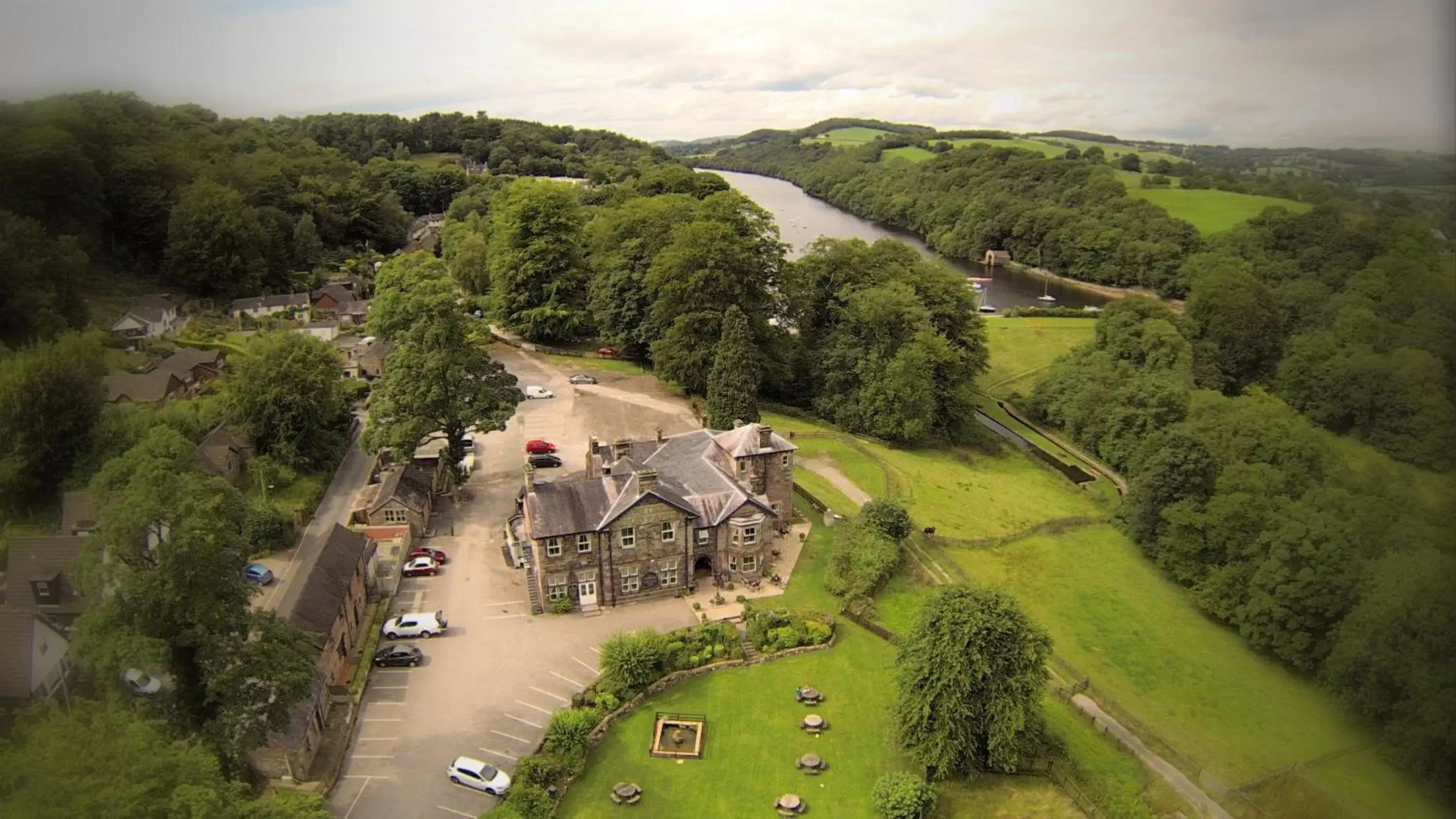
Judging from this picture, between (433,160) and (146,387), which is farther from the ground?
(433,160)

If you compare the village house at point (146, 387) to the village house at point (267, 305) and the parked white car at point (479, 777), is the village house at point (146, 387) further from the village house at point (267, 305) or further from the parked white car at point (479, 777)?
the parked white car at point (479, 777)

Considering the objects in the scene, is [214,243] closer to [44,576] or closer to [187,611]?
[44,576]

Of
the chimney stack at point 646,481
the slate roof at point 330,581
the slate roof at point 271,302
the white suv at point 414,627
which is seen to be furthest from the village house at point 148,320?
the chimney stack at point 646,481

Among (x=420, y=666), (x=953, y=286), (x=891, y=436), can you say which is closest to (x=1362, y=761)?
(x=420, y=666)

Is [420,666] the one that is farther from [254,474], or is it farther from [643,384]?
[643,384]

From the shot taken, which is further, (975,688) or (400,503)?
(400,503)

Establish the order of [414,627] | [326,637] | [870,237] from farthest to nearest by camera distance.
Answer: [870,237] → [414,627] → [326,637]

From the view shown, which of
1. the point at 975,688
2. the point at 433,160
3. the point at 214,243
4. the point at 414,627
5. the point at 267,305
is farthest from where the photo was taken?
the point at 433,160

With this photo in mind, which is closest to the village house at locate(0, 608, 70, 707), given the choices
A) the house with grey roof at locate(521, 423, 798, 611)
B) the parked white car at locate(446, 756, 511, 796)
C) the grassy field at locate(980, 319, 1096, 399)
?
the parked white car at locate(446, 756, 511, 796)

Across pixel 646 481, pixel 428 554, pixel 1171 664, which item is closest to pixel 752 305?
pixel 646 481
